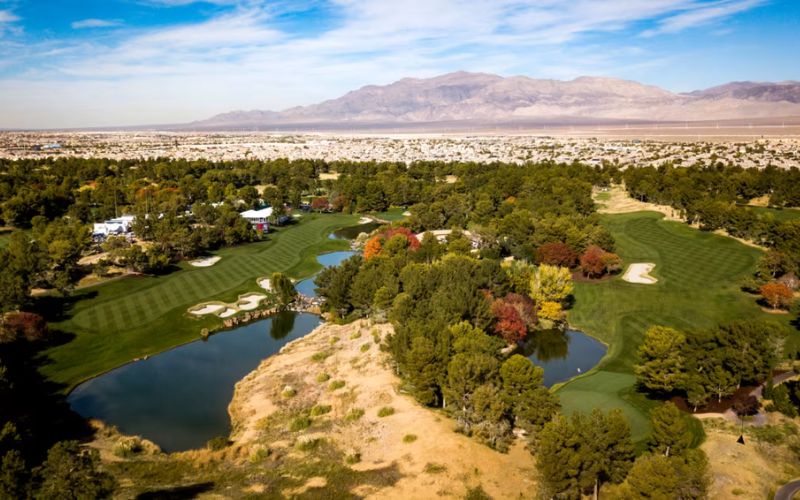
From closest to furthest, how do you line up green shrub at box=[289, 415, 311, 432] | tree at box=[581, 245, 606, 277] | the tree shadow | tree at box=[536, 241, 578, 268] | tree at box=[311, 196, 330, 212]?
1. the tree shadow
2. green shrub at box=[289, 415, 311, 432]
3. tree at box=[581, 245, 606, 277]
4. tree at box=[536, 241, 578, 268]
5. tree at box=[311, 196, 330, 212]

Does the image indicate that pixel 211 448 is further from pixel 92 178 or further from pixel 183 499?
pixel 92 178

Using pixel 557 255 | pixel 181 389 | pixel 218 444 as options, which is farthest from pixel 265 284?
pixel 557 255

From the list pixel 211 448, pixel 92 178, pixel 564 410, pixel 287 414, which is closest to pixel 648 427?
pixel 564 410

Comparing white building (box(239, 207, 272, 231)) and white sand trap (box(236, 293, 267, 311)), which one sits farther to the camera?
white building (box(239, 207, 272, 231))

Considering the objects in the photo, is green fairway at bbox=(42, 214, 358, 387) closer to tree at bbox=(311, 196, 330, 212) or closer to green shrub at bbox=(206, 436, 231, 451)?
green shrub at bbox=(206, 436, 231, 451)

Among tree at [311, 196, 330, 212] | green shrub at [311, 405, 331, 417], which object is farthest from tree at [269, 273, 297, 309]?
tree at [311, 196, 330, 212]

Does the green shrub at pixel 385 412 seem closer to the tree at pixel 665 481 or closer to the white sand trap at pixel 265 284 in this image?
the tree at pixel 665 481

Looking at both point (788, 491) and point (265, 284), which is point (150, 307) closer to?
point (265, 284)
